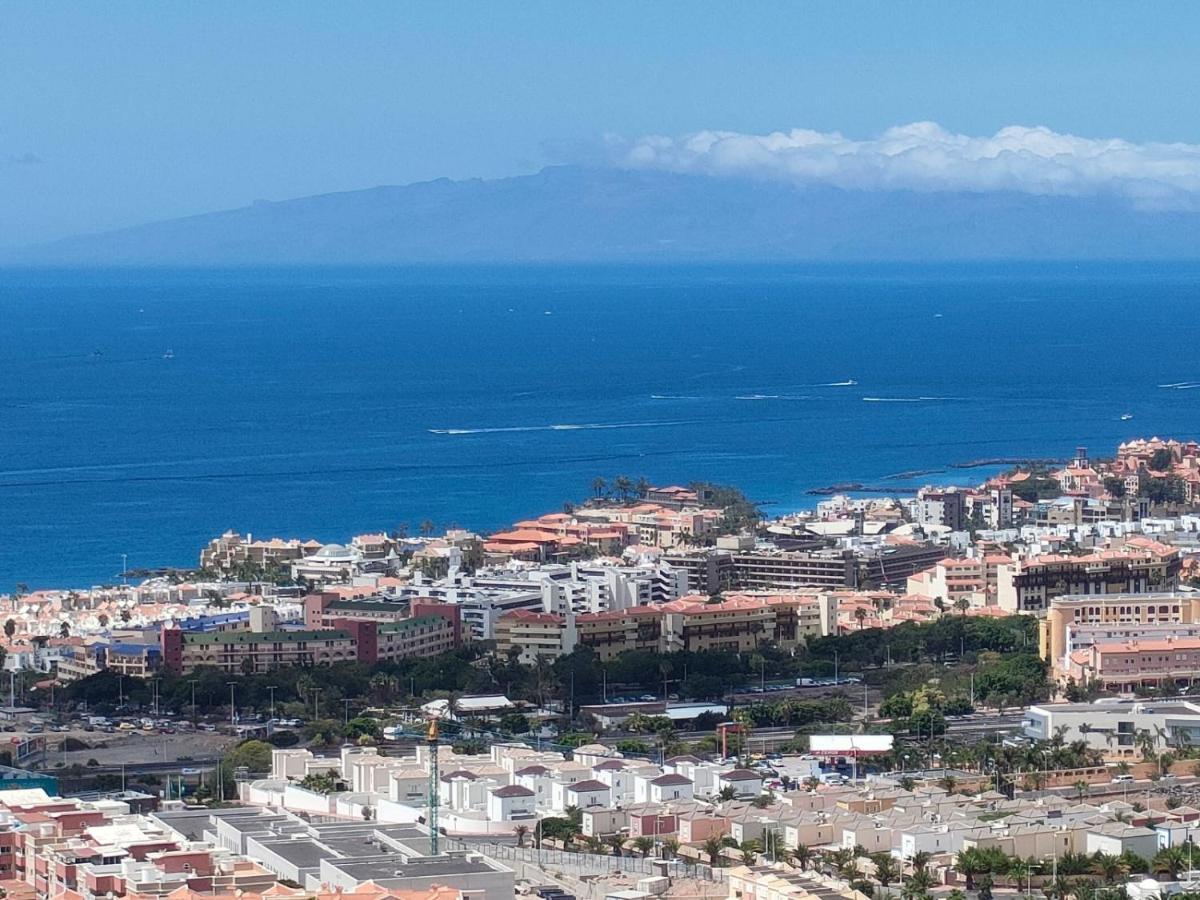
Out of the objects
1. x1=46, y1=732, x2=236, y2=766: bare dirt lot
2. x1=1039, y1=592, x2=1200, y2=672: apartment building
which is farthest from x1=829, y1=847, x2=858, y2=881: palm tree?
x1=1039, y1=592, x2=1200, y2=672: apartment building

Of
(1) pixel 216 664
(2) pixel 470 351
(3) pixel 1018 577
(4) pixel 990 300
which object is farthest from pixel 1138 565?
(4) pixel 990 300

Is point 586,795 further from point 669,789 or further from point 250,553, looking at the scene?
point 250,553

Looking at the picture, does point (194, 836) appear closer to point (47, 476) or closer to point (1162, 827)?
point (1162, 827)

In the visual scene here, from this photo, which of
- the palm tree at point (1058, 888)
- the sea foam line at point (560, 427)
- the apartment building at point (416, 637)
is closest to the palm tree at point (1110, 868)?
the palm tree at point (1058, 888)

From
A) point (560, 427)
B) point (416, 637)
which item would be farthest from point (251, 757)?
point (560, 427)

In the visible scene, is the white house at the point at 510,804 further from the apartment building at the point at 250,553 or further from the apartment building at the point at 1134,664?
the apartment building at the point at 250,553

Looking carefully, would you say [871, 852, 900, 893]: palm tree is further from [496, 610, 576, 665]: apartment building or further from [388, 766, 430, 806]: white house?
[496, 610, 576, 665]: apartment building

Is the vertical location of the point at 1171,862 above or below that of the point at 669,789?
below
